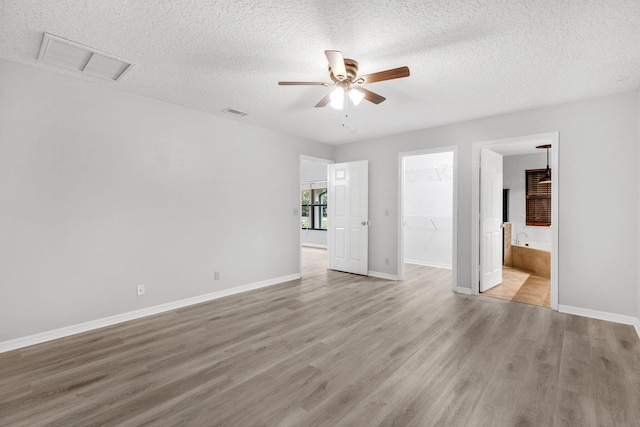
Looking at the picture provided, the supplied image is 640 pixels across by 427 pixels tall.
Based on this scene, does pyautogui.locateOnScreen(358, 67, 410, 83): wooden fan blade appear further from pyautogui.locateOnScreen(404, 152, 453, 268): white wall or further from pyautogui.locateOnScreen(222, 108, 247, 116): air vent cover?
pyautogui.locateOnScreen(404, 152, 453, 268): white wall

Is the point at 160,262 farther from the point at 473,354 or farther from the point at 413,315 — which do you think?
→ the point at 473,354

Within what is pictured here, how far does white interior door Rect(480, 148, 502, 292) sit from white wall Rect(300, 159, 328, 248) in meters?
5.64

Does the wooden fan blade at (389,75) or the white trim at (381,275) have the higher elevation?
the wooden fan blade at (389,75)

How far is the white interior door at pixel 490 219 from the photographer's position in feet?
15.0

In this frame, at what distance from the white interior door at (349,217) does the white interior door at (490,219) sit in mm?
1990

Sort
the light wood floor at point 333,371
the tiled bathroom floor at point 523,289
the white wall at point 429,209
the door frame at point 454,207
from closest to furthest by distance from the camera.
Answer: the light wood floor at point 333,371 → the tiled bathroom floor at point 523,289 → the door frame at point 454,207 → the white wall at point 429,209

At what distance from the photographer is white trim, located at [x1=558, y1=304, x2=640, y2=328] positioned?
336 centimetres

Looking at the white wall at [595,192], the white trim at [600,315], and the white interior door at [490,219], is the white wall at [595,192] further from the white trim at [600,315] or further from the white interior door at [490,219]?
the white interior door at [490,219]

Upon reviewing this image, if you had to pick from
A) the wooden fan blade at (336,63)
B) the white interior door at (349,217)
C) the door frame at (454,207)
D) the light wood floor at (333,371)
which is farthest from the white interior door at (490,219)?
the wooden fan blade at (336,63)

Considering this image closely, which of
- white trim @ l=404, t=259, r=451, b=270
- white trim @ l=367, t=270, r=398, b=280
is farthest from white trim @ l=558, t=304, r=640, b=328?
white trim @ l=404, t=259, r=451, b=270

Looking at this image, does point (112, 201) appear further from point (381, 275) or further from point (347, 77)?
point (381, 275)

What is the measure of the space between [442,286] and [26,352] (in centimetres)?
528

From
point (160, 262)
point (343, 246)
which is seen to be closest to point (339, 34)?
point (160, 262)

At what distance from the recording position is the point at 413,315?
3.64 meters
